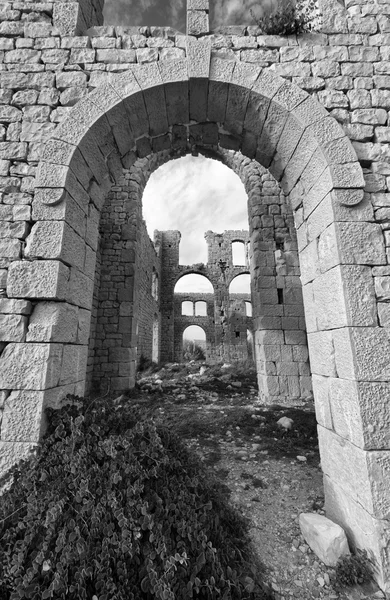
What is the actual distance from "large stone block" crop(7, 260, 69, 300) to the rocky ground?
5.34 ft

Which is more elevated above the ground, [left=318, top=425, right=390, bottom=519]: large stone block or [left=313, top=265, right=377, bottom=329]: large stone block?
[left=313, top=265, right=377, bottom=329]: large stone block

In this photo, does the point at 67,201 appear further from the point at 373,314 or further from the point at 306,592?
the point at 306,592

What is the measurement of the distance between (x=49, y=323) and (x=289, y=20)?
3974 millimetres

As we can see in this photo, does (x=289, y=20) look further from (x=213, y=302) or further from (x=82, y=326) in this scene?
(x=213, y=302)

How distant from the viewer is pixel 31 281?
7.98 feet

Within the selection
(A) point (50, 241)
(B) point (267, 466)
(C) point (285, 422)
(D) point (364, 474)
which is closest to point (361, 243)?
(D) point (364, 474)

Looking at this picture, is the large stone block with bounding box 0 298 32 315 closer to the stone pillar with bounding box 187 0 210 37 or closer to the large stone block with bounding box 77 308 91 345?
the large stone block with bounding box 77 308 91 345

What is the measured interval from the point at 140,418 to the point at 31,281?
61.0 inches

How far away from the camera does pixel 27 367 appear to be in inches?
90.7

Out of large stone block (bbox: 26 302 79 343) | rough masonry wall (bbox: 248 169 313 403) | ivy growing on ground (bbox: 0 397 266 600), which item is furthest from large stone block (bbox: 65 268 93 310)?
rough masonry wall (bbox: 248 169 313 403)

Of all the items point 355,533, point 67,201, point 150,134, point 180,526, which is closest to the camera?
point 180,526

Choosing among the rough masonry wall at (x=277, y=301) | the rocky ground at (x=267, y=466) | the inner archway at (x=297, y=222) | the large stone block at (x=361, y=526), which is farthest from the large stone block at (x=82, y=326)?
the rough masonry wall at (x=277, y=301)

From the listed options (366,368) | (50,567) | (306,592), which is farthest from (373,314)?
(50,567)

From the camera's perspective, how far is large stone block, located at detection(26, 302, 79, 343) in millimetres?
2371
